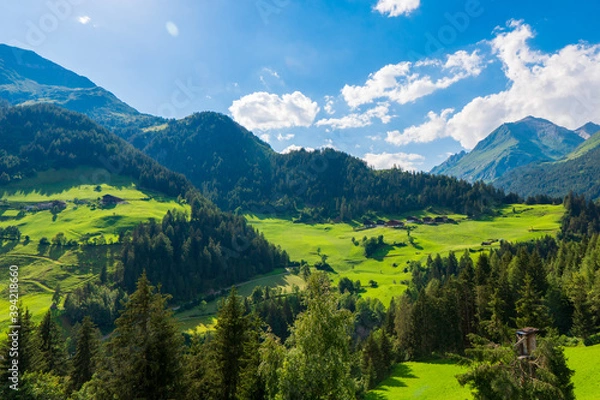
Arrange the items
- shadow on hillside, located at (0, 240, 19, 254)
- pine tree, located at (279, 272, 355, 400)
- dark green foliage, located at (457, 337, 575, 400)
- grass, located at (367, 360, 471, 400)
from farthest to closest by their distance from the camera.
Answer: shadow on hillside, located at (0, 240, 19, 254) < grass, located at (367, 360, 471, 400) < pine tree, located at (279, 272, 355, 400) < dark green foliage, located at (457, 337, 575, 400)

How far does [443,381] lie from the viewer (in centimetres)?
4825

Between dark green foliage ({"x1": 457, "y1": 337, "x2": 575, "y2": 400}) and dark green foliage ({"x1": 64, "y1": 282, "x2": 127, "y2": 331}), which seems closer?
dark green foliage ({"x1": 457, "y1": 337, "x2": 575, "y2": 400})

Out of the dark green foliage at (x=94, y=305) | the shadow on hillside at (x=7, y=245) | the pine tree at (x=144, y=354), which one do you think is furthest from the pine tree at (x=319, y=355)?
the shadow on hillside at (x=7, y=245)

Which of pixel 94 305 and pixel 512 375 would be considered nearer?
pixel 512 375

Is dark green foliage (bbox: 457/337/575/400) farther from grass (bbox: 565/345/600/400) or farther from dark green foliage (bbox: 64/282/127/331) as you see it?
dark green foliage (bbox: 64/282/127/331)

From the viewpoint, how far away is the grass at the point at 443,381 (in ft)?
111

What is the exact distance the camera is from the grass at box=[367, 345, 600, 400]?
33969 mm

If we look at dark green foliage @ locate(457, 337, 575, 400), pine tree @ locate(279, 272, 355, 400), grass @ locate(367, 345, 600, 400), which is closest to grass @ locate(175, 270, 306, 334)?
grass @ locate(367, 345, 600, 400)

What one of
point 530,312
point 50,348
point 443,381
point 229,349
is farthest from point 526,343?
point 50,348

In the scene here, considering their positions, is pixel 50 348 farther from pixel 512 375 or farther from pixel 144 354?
pixel 512 375

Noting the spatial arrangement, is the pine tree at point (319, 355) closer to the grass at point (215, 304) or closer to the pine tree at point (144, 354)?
the pine tree at point (144, 354)

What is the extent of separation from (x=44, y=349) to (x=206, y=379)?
3947 cm

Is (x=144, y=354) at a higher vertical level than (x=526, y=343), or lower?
lower

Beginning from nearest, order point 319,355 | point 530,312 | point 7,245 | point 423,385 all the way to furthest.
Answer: point 319,355
point 423,385
point 530,312
point 7,245
